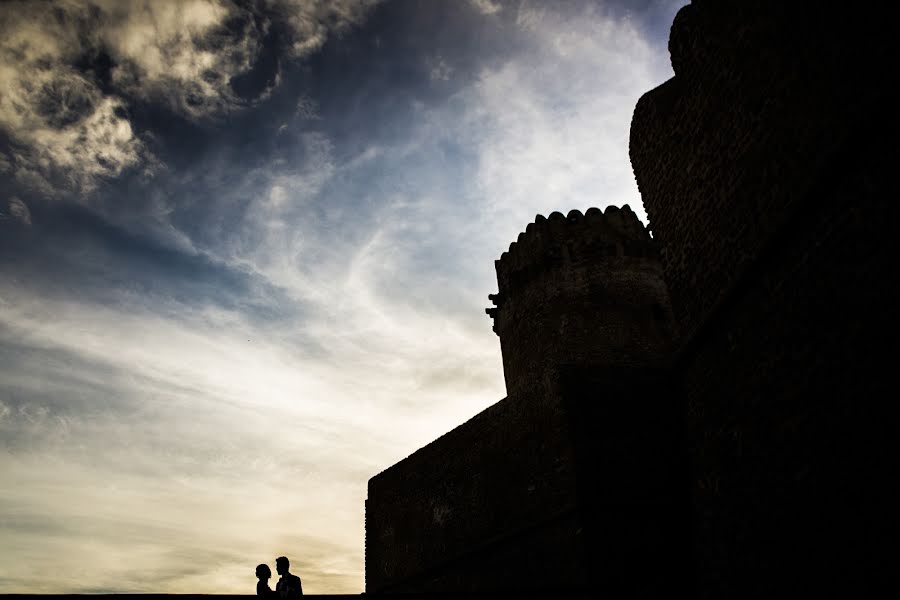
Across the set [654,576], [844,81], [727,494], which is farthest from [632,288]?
[844,81]

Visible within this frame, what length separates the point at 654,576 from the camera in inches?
307

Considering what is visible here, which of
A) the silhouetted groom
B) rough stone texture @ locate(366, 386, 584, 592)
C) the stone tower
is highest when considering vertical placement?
the stone tower

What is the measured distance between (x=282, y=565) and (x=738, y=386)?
16.5 ft

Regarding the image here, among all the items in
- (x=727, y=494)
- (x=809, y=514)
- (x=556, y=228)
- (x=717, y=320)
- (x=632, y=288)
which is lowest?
(x=809, y=514)

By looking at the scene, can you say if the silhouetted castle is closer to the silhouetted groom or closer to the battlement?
the silhouetted groom

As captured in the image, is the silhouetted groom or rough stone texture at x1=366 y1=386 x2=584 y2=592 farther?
rough stone texture at x1=366 y1=386 x2=584 y2=592

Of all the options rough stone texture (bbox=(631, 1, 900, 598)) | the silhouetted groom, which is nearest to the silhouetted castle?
rough stone texture (bbox=(631, 1, 900, 598))

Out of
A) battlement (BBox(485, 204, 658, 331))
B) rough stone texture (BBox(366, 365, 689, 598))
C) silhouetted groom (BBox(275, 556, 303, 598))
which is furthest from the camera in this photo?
battlement (BBox(485, 204, 658, 331))

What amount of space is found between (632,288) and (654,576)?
721 cm

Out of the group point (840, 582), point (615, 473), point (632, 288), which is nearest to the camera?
point (840, 582)

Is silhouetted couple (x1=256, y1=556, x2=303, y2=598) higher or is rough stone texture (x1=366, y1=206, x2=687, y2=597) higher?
rough stone texture (x1=366, y1=206, x2=687, y2=597)

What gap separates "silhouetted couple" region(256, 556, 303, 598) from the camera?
6.56 m

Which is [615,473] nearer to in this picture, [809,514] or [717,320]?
[717,320]

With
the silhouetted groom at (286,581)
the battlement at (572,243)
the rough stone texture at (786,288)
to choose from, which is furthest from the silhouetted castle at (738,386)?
the battlement at (572,243)
